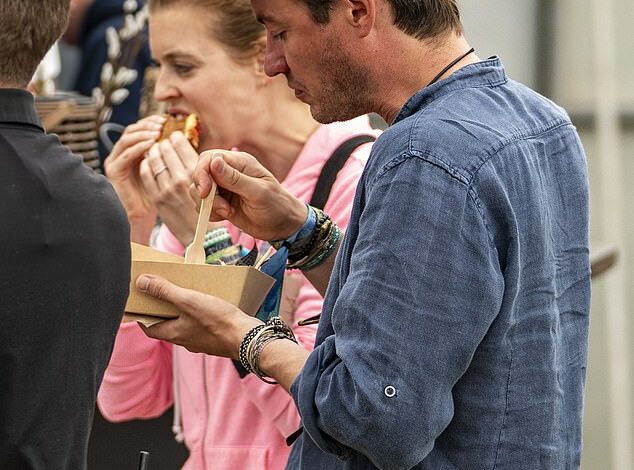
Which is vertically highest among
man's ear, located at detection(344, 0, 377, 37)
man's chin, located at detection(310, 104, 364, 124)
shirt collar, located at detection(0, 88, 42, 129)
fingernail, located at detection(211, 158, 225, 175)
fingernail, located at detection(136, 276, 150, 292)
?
man's ear, located at detection(344, 0, 377, 37)

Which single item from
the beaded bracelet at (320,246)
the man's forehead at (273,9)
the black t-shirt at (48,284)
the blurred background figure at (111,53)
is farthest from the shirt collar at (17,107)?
the blurred background figure at (111,53)

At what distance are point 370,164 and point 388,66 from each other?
158 millimetres

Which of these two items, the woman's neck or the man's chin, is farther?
the woman's neck

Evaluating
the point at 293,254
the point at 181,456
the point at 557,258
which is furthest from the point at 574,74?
the point at 557,258

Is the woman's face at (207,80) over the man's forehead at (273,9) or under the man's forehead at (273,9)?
under

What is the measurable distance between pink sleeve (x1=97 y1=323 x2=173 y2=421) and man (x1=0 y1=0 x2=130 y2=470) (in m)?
0.85

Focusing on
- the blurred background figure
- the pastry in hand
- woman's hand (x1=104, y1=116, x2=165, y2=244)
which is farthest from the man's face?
the blurred background figure

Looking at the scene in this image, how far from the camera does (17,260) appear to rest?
1.45 metres

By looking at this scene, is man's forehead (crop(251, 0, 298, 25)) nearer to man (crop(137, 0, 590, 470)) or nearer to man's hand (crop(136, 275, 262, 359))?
man (crop(137, 0, 590, 470))

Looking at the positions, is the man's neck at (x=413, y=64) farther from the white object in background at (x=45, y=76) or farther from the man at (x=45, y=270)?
the white object in background at (x=45, y=76)

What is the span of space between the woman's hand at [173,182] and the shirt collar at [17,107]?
824mm

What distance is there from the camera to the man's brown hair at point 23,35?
1.52m

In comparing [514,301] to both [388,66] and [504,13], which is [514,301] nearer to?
[388,66]

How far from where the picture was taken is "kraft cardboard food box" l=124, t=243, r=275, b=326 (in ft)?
6.09
